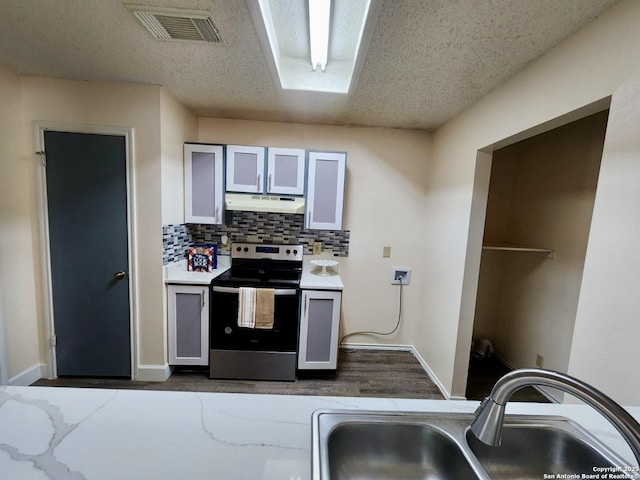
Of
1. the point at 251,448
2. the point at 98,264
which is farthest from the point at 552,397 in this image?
the point at 98,264

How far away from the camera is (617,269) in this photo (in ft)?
3.34

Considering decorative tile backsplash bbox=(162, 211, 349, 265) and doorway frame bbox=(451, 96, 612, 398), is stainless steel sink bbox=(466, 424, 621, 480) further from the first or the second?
decorative tile backsplash bbox=(162, 211, 349, 265)

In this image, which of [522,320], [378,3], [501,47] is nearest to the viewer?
[378,3]

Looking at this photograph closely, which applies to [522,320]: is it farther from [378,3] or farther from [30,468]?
[30,468]

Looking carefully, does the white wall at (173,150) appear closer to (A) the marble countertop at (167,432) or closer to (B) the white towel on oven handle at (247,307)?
(B) the white towel on oven handle at (247,307)

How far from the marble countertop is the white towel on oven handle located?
1293mm

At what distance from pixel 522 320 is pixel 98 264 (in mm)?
3825

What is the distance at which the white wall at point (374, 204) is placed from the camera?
2635mm

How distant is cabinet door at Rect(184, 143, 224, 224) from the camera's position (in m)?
2.36

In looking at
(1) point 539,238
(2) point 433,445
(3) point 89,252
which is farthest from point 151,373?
(1) point 539,238

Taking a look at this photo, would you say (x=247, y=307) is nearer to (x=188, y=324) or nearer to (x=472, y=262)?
(x=188, y=324)

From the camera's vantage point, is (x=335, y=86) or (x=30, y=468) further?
(x=335, y=86)

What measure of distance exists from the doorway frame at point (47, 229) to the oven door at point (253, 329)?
65 cm

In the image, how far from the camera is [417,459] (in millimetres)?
732
